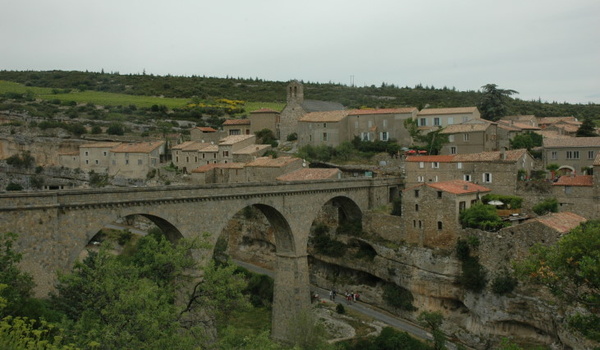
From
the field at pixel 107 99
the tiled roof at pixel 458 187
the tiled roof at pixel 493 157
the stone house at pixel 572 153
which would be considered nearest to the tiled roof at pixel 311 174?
the tiled roof at pixel 458 187

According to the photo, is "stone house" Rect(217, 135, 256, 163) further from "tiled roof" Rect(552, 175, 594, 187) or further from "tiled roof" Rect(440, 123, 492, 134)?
"tiled roof" Rect(552, 175, 594, 187)

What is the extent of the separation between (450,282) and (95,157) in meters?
48.5

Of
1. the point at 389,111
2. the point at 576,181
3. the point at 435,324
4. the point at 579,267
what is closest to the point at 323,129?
the point at 389,111

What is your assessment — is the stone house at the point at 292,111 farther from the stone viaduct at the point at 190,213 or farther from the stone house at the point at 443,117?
the stone viaduct at the point at 190,213

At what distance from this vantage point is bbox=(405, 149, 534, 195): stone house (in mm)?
43625

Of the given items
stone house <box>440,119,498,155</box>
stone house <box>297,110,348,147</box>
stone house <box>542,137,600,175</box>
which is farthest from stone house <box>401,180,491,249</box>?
stone house <box>297,110,348,147</box>

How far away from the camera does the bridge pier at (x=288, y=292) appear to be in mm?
38656

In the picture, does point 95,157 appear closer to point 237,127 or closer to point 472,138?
point 237,127

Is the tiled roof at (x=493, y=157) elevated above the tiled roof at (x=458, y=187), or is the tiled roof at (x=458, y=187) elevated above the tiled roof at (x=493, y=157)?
the tiled roof at (x=493, y=157)

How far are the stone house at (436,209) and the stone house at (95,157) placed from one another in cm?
4129

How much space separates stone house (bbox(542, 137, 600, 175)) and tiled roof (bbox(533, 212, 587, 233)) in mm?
11006

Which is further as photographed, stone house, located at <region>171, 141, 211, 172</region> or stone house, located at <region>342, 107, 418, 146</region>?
stone house, located at <region>171, 141, 211, 172</region>

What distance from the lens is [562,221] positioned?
3525cm

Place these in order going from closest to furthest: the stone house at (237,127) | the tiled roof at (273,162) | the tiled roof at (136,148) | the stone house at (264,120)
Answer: the tiled roof at (273,162)
the tiled roof at (136,148)
the stone house at (264,120)
the stone house at (237,127)
